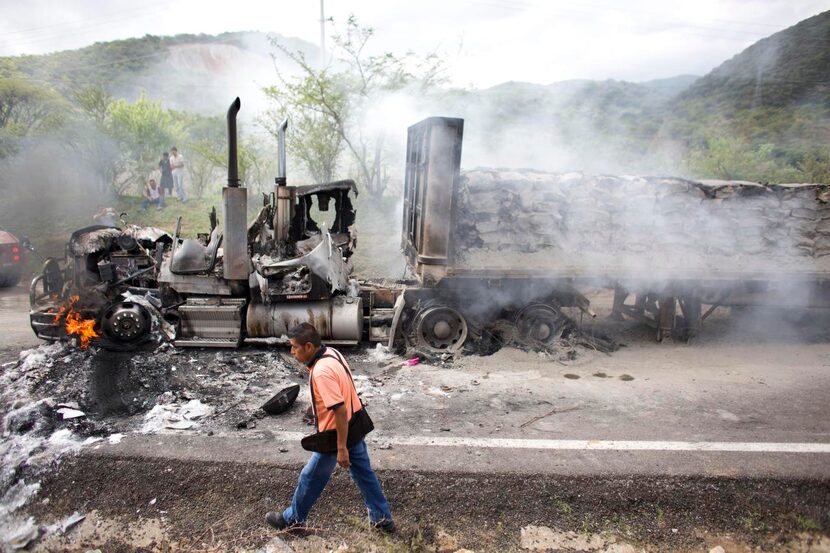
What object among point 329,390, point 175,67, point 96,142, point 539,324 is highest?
point 175,67

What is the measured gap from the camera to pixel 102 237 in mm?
6914

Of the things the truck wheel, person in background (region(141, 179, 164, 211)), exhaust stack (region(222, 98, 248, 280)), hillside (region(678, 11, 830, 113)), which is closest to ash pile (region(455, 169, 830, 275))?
the truck wheel

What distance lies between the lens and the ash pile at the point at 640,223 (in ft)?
22.9

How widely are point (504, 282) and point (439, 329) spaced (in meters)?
1.02

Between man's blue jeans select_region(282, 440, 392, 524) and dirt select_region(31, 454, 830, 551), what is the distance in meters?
0.16

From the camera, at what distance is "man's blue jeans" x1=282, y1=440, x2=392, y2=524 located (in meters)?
3.27

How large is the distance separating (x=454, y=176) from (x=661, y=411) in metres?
3.43

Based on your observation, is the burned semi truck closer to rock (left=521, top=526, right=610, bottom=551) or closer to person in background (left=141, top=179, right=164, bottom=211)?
rock (left=521, top=526, right=610, bottom=551)

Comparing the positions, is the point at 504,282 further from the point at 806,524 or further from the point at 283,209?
the point at 806,524

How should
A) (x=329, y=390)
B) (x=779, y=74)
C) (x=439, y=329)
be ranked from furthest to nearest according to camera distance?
1. (x=779, y=74)
2. (x=439, y=329)
3. (x=329, y=390)

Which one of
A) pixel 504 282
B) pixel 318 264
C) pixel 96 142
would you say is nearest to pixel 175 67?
pixel 96 142

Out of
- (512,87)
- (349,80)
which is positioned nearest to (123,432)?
(349,80)

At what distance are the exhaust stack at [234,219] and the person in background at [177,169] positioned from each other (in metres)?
10.3

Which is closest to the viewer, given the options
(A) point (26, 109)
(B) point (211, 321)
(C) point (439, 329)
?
(B) point (211, 321)
